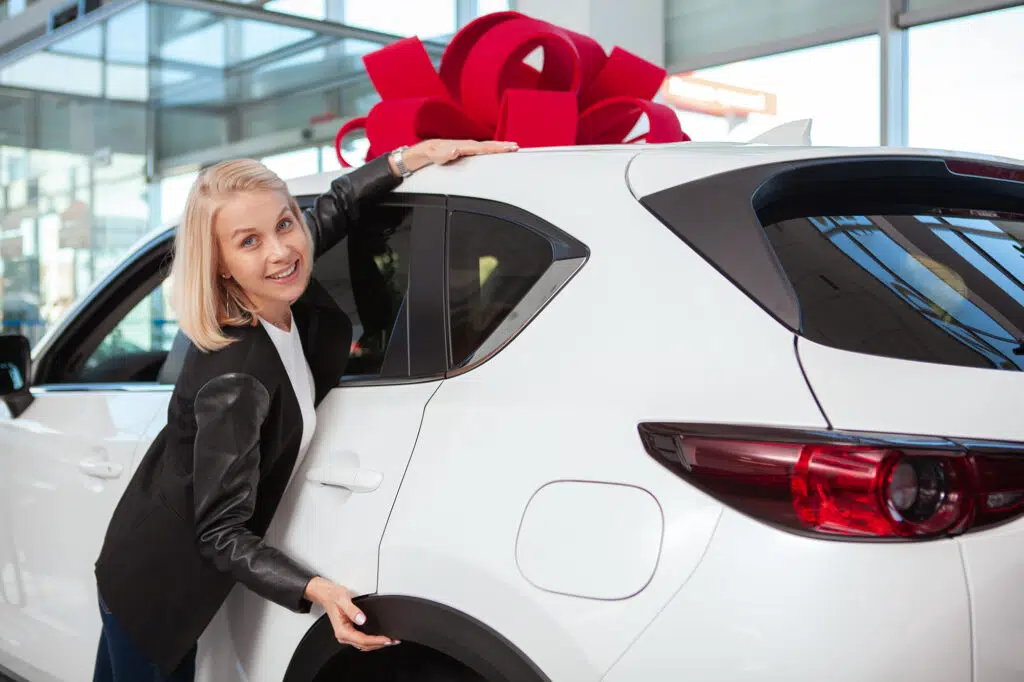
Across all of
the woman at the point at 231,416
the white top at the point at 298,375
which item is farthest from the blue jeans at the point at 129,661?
the white top at the point at 298,375

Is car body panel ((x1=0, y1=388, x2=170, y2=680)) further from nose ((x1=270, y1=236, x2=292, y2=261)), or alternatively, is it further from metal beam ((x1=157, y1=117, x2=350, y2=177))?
metal beam ((x1=157, y1=117, x2=350, y2=177))

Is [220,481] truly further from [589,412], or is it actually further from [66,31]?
[66,31]

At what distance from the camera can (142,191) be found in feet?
21.8

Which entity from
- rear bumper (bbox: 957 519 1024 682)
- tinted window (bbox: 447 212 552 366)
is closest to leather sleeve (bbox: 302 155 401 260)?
tinted window (bbox: 447 212 552 366)

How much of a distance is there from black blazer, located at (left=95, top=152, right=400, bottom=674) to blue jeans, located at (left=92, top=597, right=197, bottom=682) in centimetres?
5

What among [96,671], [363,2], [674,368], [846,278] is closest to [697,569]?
[674,368]

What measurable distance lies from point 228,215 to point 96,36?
5952mm

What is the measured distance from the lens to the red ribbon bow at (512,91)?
2.16 m

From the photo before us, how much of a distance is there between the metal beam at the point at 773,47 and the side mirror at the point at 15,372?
504 cm

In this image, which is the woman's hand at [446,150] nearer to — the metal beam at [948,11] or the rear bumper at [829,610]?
the rear bumper at [829,610]

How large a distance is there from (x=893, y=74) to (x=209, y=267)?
508 centimetres

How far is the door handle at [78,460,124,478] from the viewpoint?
2.21 m

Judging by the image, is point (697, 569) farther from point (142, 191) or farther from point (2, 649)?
point (142, 191)

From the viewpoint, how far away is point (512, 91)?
2094 mm
